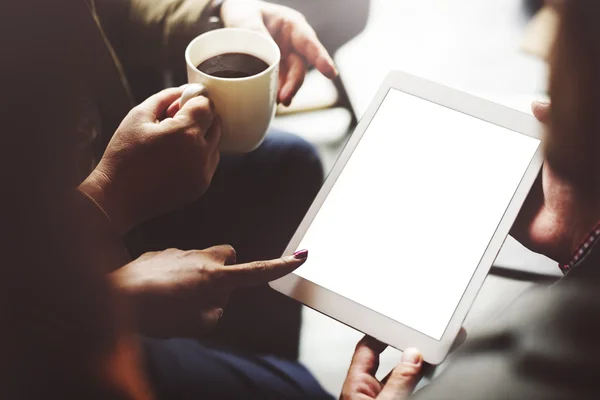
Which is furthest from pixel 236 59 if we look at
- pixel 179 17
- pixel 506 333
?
pixel 506 333

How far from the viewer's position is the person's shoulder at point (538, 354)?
492 millimetres

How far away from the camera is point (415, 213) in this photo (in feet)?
2.15

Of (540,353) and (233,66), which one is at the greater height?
(233,66)

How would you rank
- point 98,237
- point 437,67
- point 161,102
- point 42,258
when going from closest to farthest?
point 42,258
point 98,237
point 161,102
point 437,67

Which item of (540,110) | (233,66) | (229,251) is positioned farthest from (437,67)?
(229,251)

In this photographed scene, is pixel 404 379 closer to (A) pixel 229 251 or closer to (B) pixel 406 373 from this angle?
(B) pixel 406 373

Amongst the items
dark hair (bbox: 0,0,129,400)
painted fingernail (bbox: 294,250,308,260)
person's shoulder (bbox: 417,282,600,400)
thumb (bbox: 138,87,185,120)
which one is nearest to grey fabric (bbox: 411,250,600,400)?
person's shoulder (bbox: 417,282,600,400)

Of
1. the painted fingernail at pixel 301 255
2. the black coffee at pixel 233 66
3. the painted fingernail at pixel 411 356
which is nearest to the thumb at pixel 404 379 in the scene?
the painted fingernail at pixel 411 356

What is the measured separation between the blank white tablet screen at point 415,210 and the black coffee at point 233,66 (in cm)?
16

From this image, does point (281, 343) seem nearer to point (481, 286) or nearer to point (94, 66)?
point (481, 286)

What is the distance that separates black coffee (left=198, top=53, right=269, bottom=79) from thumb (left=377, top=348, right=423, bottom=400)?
363 millimetres

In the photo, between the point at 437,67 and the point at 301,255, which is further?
the point at 437,67

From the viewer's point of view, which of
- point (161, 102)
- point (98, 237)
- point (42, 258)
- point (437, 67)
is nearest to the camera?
point (42, 258)

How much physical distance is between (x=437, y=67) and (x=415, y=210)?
26 cm
